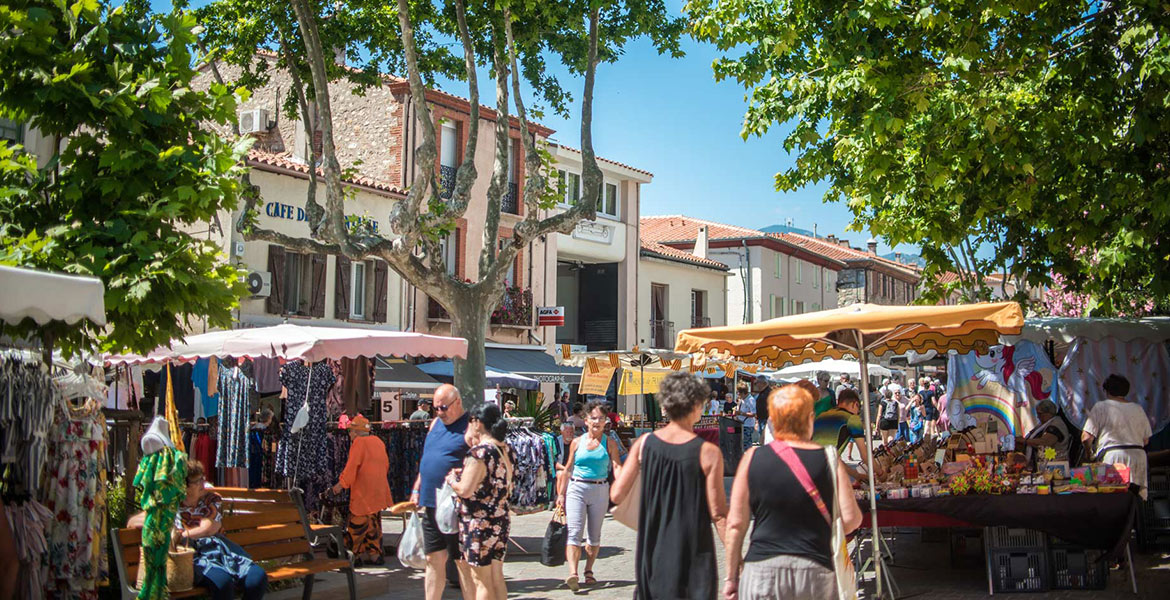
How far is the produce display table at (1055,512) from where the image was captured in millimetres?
8859

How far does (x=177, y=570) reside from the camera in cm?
707

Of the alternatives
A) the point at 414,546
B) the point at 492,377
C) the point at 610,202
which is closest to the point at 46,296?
the point at 414,546

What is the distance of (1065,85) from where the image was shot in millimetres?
11281

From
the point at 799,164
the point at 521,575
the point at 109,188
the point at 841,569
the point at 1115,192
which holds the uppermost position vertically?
the point at 799,164

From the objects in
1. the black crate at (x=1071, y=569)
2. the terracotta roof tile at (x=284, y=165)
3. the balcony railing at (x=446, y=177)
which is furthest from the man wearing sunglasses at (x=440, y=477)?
the balcony railing at (x=446, y=177)

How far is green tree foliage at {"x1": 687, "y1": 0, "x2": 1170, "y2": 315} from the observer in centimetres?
1018

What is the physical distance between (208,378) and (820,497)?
1095 centimetres

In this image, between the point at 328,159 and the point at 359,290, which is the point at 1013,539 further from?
the point at 359,290

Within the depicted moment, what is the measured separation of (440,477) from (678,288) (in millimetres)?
32328

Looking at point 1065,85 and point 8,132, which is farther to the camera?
point 8,132

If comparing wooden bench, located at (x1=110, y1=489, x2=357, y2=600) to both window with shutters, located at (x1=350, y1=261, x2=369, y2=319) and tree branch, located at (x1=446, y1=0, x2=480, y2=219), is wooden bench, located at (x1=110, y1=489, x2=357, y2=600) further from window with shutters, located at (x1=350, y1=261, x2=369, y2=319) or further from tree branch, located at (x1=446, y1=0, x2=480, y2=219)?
window with shutters, located at (x1=350, y1=261, x2=369, y2=319)

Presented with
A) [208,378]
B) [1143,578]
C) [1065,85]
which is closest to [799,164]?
[1065,85]

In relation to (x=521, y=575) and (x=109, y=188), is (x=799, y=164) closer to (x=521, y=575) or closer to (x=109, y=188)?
(x=521, y=575)

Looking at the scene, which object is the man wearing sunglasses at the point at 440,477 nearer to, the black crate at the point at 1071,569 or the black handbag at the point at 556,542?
the black handbag at the point at 556,542
